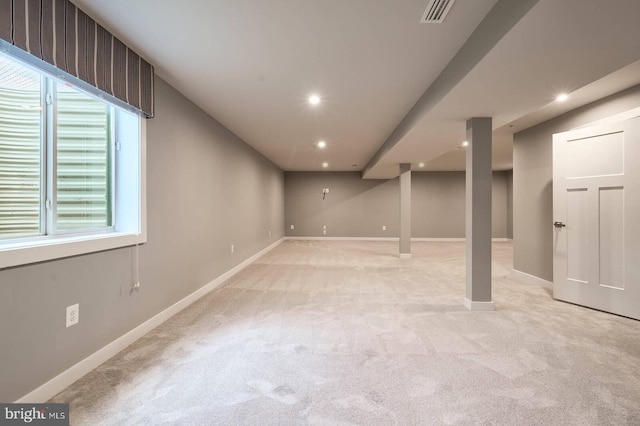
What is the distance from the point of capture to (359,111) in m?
3.83

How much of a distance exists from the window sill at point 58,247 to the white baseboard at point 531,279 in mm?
5083

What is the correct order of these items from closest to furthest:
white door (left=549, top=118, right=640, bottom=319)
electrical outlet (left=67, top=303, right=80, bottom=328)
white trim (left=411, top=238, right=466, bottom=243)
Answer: electrical outlet (left=67, top=303, right=80, bottom=328), white door (left=549, top=118, right=640, bottom=319), white trim (left=411, top=238, right=466, bottom=243)

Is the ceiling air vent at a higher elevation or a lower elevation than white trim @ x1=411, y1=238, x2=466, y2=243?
higher

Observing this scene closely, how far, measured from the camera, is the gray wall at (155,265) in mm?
1617

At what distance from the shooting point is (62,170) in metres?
2.01

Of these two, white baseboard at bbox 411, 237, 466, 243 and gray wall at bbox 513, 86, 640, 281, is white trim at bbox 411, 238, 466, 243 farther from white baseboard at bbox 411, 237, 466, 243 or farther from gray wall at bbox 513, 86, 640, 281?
gray wall at bbox 513, 86, 640, 281

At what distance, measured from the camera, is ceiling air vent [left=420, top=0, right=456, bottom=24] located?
5.80 feet

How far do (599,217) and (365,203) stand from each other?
7.16 metres

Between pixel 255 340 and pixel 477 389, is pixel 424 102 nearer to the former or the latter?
pixel 477 389

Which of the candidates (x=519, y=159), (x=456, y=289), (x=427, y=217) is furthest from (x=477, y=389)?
(x=427, y=217)

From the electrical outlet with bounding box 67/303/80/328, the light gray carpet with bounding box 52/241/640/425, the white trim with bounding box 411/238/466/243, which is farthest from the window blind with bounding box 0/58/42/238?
the white trim with bounding box 411/238/466/243

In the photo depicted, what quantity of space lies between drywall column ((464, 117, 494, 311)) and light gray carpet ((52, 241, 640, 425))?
0.22m

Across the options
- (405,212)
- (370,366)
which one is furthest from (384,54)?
(405,212)

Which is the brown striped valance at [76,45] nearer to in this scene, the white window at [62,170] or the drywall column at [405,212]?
the white window at [62,170]
